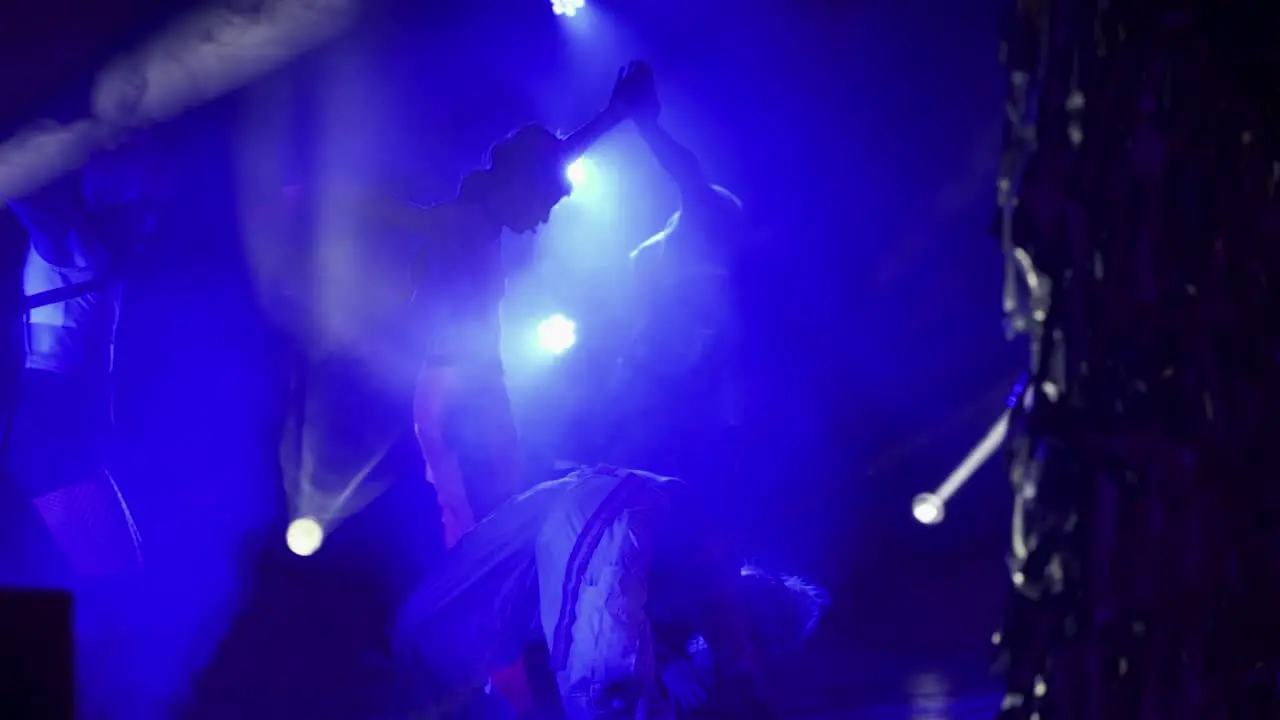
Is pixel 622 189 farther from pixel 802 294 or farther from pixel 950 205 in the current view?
pixel 950 205

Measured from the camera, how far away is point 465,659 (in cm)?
257

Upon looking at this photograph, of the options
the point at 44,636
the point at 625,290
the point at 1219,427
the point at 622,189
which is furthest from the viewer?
the point at 622,189

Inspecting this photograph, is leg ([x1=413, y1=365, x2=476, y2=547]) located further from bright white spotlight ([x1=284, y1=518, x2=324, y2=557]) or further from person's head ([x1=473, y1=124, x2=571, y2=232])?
bright white spotlight ([x1=284, y1=518, x2=324, y2=557])

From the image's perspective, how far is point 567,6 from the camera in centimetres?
428

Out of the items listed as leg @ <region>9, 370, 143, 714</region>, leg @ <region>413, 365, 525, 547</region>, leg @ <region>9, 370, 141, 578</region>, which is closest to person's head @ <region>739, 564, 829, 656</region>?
leg @ <region>413, 365, 525, 547</region>

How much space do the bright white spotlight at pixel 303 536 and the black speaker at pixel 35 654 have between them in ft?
9.47

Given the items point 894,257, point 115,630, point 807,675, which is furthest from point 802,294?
point 115,630

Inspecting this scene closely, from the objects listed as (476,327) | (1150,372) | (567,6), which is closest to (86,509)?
(476,327)

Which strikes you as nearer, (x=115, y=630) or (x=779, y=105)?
(x=115, y=630)

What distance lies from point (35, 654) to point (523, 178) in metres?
2.57

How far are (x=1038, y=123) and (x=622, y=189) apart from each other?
3.74 metres

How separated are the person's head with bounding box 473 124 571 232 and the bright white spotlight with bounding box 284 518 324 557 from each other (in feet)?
4.97

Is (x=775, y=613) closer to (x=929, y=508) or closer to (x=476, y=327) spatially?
(x=476, y=327)

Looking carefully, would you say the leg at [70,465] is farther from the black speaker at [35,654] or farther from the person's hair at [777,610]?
the black speaker at [35,654]
